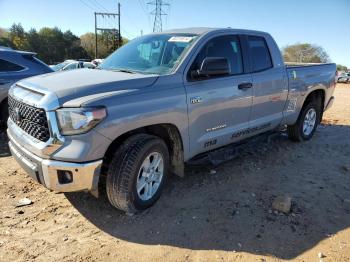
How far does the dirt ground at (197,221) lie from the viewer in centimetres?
331

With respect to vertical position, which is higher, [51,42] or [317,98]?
[317,98]

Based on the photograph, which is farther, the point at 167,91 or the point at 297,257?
the point at 167,91

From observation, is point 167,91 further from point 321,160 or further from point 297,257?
point 321,160

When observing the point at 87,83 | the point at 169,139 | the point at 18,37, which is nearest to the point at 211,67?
the point at 169,139

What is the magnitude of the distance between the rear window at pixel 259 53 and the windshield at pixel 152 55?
1.15 m

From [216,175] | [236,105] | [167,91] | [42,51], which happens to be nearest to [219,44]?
[236,105]

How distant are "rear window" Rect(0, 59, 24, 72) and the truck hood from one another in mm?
3335

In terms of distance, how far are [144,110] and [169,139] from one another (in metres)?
0.72

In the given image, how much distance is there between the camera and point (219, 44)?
470cm

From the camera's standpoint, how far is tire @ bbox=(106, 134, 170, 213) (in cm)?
357

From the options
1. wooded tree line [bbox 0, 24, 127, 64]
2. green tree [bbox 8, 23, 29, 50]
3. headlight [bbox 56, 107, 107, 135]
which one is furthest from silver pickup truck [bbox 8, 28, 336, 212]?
green tree [bbox 8, 23, 29, 50]

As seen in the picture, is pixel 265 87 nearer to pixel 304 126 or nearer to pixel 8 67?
pixel 304 126

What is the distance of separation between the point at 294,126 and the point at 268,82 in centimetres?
176

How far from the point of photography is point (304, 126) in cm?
692
